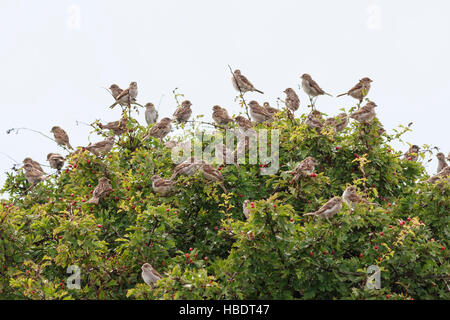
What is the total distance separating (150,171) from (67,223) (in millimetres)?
2882

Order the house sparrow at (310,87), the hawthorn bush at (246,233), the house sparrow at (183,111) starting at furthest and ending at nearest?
1. the house sparrow at (183,111)
2. the house sparrow at (310,87)
3. the hawthorn bush at (246,233)

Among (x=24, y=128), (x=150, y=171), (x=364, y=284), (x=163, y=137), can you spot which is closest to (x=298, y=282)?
(x=364, y=284)

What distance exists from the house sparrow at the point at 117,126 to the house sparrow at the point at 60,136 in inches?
83.5

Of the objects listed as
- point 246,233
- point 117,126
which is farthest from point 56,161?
point 246,233

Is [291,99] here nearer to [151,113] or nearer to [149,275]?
[151,113]

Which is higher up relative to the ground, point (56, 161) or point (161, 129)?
point (161, 129)

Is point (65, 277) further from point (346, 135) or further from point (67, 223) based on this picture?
point (346, 135)

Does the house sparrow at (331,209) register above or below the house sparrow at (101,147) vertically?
below

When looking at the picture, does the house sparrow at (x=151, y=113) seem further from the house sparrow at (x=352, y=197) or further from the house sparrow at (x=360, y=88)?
the house sparrow at (x=352, y=197)

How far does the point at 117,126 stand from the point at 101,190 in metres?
3.79

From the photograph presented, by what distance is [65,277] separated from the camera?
9.41 metres

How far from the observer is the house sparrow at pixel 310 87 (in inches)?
574

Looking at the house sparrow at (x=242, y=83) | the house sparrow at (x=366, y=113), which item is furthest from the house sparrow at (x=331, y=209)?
the house sparrow at (x=242, y=83)

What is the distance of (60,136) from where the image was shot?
53.2 ft
